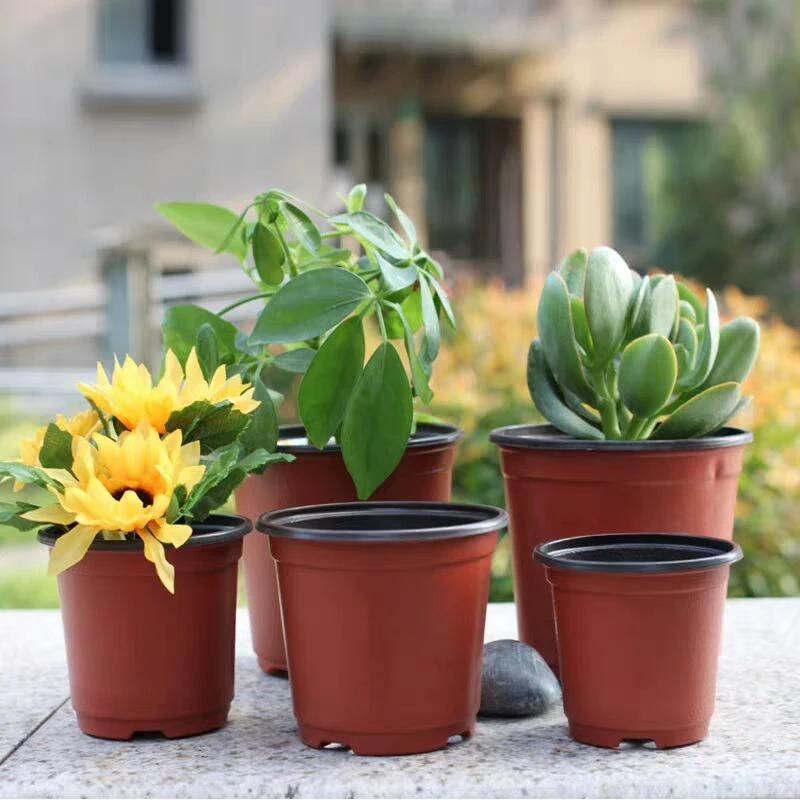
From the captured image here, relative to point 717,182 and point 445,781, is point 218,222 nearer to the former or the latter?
point 445,781

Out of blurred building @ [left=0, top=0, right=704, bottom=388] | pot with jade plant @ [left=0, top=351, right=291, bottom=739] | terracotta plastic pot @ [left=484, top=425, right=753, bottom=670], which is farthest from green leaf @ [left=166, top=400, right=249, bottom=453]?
blurred building @ [left=0, top=0, right=704, bottom=388]

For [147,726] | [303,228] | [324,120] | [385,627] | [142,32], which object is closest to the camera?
[385,627]

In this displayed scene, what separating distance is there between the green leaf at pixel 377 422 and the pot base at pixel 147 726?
28 cm

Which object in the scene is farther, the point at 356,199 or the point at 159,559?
the point at 356,199

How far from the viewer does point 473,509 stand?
1438 mm

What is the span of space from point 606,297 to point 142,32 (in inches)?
353

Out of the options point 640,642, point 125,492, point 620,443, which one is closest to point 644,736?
point 640,642

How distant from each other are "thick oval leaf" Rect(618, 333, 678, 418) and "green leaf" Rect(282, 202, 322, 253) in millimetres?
374

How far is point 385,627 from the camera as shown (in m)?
1.32

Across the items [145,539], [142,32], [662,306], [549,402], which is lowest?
[145,539]

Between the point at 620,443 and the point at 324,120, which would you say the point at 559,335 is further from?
the point at 324,120

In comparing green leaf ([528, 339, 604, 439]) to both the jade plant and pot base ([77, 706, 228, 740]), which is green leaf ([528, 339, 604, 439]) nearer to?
the jade plant

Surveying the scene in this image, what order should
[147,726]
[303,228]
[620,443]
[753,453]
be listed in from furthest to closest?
[753,453] → [303,228] → [620,443] → [147,726]

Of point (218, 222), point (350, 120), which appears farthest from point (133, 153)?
point (218, 222)
